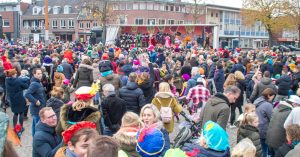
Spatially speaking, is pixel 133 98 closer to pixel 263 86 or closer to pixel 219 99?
pixel 219 99

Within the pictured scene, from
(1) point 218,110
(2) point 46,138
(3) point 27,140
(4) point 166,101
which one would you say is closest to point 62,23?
(3) point 27,140

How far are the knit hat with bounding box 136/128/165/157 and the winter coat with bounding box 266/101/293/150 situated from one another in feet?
9.28

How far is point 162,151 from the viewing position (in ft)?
13.4

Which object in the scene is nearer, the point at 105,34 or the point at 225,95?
the point at 225,95

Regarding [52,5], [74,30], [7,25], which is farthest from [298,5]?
[7,25]

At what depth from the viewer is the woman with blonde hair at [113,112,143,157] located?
4137 millimetres

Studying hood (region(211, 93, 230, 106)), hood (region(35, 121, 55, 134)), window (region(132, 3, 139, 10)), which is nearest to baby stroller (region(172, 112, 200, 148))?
hood (region(211, 93, 230, 106))

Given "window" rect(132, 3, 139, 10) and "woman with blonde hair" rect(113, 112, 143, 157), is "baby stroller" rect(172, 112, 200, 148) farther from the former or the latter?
"window" rect(132, 3, 139, 10)

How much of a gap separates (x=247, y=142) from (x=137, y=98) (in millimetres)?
3378

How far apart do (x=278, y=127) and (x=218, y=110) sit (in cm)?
103

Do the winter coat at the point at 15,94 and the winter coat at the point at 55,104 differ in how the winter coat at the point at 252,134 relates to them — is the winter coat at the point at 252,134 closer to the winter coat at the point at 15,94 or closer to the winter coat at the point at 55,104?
the winter coat at the point at 55,104

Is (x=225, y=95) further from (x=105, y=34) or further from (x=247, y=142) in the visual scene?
(x=105, y=34)

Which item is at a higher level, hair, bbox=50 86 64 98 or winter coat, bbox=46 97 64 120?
hair, bbox=50 86 64 98

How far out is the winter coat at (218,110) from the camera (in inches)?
232
